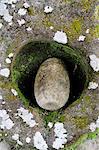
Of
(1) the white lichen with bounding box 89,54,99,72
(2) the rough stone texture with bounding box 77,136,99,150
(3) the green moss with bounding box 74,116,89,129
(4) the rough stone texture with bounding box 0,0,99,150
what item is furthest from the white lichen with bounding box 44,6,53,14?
(2) the rough stone texture with bounding box 77,136,99,150

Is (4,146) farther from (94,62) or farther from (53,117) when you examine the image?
(94,62)

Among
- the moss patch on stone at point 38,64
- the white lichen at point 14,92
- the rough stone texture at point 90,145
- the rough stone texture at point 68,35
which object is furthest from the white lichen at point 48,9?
the rough stone texture at point 90,145

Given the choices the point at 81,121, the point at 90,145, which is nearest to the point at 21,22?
the point at 81,121

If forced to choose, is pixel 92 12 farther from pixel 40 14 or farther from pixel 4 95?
pixel 4 95

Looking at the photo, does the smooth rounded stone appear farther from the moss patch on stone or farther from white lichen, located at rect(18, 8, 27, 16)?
white lichen, located at rect(18, 8, 27, 16)

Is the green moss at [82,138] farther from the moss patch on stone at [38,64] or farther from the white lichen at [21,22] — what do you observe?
the white lichen at [21,22]

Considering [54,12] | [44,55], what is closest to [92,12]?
[54,12]
